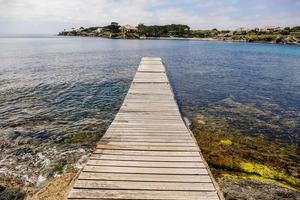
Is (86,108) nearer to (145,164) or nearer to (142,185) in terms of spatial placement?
(145,164)

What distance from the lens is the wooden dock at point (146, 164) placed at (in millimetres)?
7062

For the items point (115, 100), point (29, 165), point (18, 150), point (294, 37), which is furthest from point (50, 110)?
point (294, 37)

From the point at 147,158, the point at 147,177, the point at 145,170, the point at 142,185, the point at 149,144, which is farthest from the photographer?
the point at 149,144

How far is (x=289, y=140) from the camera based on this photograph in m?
14.7

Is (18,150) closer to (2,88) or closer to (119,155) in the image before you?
(119,155)

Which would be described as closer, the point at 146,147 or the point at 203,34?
the point at 146,147

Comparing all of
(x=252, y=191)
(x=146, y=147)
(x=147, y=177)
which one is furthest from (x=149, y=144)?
(x=252, y=191)

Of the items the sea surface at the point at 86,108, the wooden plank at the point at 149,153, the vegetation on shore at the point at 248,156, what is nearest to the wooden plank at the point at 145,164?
the wooden plank at the point at 149,153

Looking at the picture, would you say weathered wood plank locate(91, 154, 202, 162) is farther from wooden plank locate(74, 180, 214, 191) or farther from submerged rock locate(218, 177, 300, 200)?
submerged rock locate(218, 177, 300, 200)

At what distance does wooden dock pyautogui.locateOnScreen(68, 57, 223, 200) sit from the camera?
23.2 ft

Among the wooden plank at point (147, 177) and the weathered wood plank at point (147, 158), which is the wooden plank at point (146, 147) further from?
the wooden plank at point (147, 177)

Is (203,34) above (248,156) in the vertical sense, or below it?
above

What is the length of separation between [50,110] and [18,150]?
6473 millimetres

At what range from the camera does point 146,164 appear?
8570 mm
